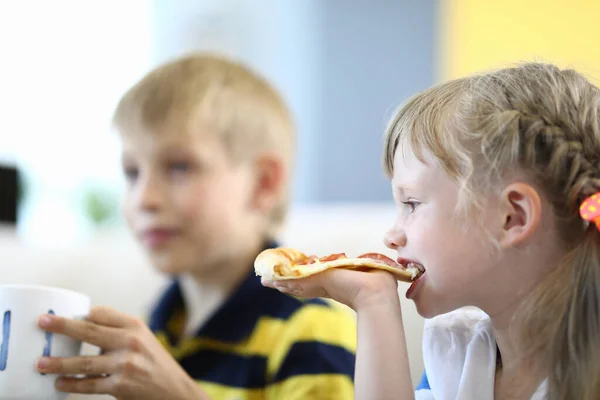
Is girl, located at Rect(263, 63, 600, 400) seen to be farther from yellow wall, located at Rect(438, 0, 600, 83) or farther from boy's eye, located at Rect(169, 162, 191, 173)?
yellow wall, located at Rect(438, 0, 600, 83)

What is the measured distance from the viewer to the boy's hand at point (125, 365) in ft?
2.94

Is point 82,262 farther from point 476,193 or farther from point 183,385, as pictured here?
point 476,193

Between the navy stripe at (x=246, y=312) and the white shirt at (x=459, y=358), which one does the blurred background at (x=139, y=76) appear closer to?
the navy stripe at (x=246, y=312)

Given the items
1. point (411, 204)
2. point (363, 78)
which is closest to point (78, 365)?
point (411, 204)

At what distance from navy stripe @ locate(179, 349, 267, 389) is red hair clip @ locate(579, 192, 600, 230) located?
22.7 inches

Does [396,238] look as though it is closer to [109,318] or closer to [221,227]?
[109,318]

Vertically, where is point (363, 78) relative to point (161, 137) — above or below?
below

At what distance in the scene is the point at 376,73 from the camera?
3656 millimetres

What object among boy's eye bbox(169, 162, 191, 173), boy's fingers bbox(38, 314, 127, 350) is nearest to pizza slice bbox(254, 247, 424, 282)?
boy's fingers bbox(38, 314, 127, 350)

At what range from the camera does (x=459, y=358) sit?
0.83 m

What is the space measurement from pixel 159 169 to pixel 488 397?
643 mm

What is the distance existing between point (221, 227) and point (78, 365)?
419mm

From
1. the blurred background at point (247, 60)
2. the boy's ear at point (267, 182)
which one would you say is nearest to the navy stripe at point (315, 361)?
the boy's ear at point (267, 182)

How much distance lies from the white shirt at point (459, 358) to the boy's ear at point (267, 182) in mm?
527
